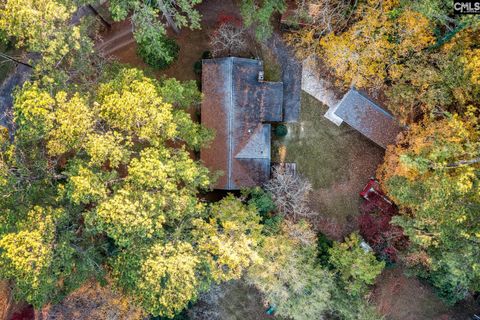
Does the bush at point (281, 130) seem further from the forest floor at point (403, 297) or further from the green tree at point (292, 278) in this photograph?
the forest floor at point (403, 297)

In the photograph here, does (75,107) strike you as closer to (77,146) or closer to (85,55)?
(77,146)

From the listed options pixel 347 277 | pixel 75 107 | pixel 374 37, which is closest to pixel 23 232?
pixel 75 107

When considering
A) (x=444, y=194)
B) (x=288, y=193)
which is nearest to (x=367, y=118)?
(x=288, y=193)

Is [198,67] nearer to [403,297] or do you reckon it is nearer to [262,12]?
[262,12]

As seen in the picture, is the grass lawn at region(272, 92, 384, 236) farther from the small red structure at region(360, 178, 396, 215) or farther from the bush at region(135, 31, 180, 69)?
the bush at region(135, 31, 180, 69)

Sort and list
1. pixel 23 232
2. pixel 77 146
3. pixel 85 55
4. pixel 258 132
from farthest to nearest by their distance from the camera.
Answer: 1. pixel 258 132
2. pixel 85 55
3. pixel 77 146
4. pixel 23 232

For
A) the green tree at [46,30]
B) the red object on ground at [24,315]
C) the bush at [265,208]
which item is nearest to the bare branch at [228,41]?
the green tree at [46,30]
